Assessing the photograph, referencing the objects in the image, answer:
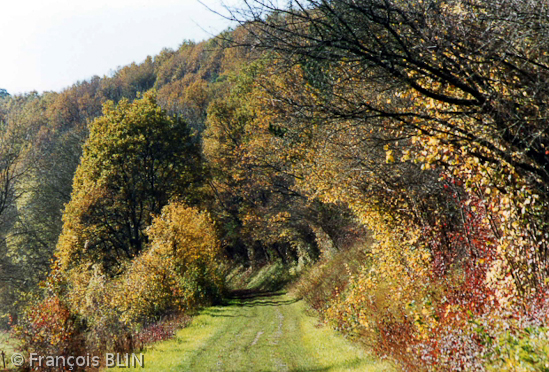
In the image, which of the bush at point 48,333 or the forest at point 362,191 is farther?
the bush at point 48,333

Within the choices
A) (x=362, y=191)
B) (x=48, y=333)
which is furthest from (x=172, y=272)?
(x=362, y=191)

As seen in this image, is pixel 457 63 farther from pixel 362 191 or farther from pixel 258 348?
pixel 258 348

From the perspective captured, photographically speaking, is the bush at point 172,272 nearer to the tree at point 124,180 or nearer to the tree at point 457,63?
the tree at point 124,180

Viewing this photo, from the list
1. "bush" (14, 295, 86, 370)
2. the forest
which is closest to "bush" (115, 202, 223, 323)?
the forest

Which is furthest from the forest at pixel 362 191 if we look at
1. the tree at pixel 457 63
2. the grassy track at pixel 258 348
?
the grassy track at pixel 258 348

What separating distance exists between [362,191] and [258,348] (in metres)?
5.90

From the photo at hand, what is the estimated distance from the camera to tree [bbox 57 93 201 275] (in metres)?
28.3

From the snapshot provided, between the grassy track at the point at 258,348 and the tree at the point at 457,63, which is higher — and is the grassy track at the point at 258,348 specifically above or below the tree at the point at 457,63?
below

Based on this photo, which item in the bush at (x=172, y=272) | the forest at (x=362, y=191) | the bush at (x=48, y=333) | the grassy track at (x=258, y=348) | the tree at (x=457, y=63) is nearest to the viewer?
the tree at (x=457, y=63)

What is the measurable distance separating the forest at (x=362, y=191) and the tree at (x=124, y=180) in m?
0.13

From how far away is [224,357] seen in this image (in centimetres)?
1206

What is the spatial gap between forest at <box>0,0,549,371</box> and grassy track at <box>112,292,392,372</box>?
2.52 feet

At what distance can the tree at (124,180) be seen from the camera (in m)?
28.3

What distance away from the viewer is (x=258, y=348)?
42.8 feet
